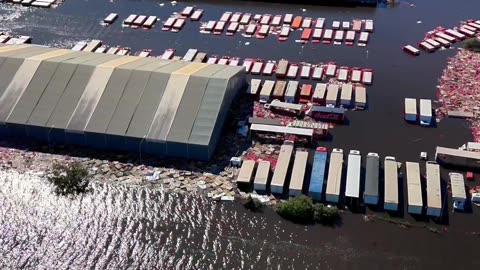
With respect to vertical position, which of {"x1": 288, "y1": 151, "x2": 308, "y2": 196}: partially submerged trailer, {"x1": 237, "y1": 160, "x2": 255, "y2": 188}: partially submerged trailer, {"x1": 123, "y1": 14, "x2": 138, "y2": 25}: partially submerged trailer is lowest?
{"x1": 288, "y1": 151, "x2": 308, "y2": 196}: partially submerged trailer

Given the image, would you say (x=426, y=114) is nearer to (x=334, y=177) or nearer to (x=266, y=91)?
(x=334, y=177)

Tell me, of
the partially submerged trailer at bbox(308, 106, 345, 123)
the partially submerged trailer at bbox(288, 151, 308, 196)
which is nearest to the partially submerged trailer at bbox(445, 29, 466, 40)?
the partially submerged trailer at bbox(308, 106, 345, 123)

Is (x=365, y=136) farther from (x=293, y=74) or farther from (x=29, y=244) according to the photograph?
(x=29, y=244)

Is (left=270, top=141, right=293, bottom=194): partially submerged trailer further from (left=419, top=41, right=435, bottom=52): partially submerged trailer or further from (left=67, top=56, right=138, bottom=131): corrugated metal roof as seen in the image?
(left=419, top=41, right=435, bottom=52): partially submerged trailer

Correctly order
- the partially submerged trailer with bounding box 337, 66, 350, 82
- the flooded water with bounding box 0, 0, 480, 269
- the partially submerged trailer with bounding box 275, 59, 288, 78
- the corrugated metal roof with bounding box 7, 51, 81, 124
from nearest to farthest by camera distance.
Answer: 1. the flooded water with bounding box 0, 0, 480, 269
2. the corrugated metal roof with bounding box 7, 51, 81, 124
3. the partially submerged trailer with bounding box 337, 66, 350, 82
4. the partially submerged trailer with bounding box 275, 59, 288, 78

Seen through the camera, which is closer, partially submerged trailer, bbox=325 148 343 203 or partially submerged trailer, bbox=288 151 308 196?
partially submerged trailer, bbox=325 148 343 203

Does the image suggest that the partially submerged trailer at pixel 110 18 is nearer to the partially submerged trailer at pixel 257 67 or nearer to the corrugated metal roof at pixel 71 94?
the corrugated metal roof at pixel 71 94
